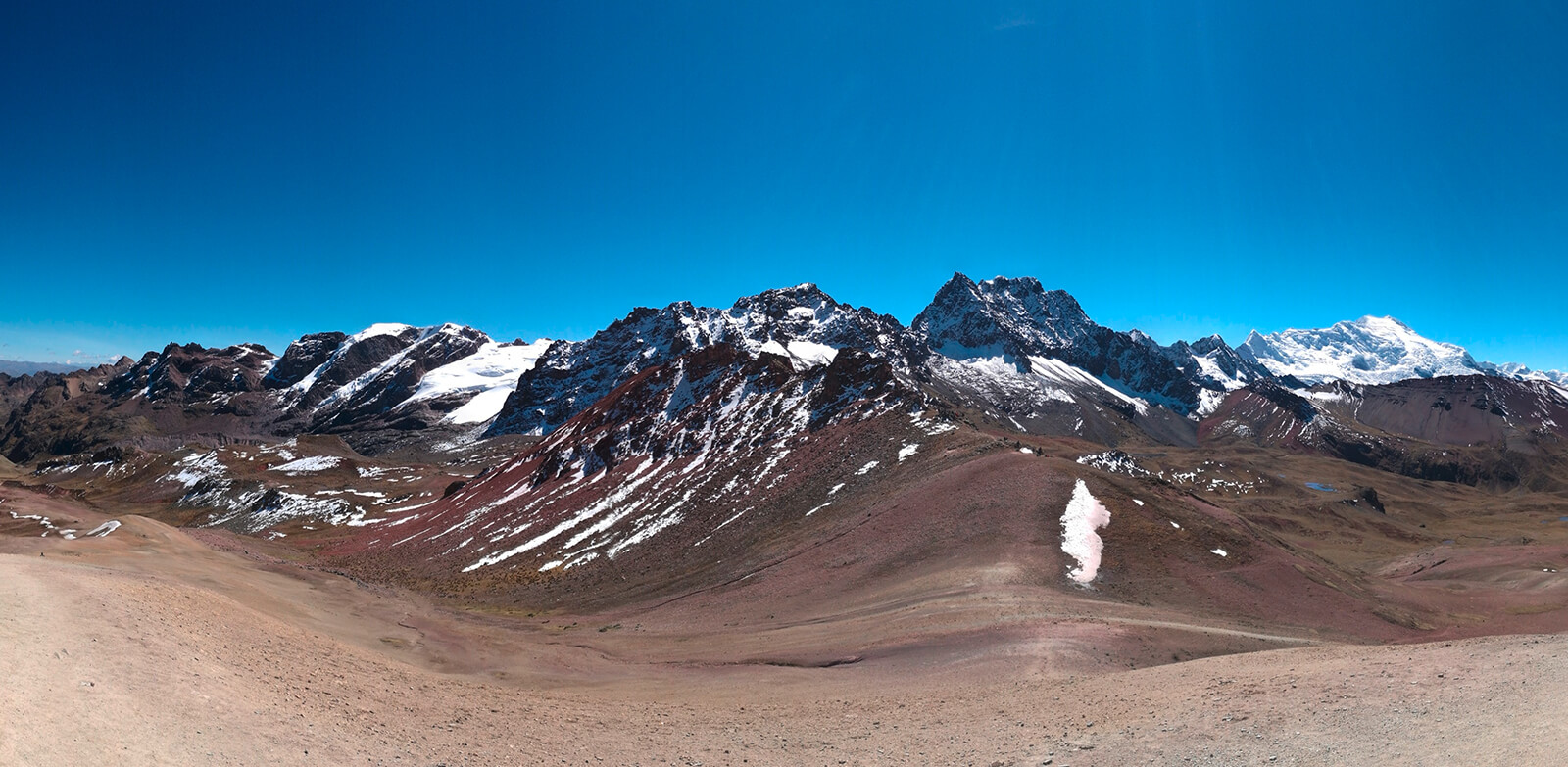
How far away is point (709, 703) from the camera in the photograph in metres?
29.4

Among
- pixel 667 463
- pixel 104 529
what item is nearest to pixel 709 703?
pixel 667 463

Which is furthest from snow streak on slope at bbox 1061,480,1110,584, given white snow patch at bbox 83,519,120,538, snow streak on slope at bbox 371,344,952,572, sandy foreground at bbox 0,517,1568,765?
white snow patch at bbox 83,519,120,538

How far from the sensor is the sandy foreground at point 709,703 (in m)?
18.8

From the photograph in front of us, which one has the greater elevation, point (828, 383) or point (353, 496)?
point (828, 383)

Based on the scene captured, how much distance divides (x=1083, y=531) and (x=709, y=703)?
29.9 metres

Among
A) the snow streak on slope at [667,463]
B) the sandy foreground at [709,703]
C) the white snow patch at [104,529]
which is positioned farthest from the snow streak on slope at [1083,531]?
the white snow patch at [104,529]

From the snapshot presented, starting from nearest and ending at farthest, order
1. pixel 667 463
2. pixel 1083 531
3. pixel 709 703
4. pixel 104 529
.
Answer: pixel 709 703
pixel 1083 531
pixel 104 529
pixel 667 463

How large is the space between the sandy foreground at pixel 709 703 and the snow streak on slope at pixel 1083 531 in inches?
425

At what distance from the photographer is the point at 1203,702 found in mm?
23406

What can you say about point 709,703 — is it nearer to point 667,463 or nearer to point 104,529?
point 667,463

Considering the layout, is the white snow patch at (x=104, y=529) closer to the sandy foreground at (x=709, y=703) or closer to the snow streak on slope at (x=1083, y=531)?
the sandy foreground at (x=709, y=703)

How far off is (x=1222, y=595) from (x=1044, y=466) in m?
16.8

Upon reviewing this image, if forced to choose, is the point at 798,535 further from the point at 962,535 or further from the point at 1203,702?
the point at 1203,702

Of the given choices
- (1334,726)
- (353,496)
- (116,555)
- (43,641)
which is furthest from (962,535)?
(353,496)
